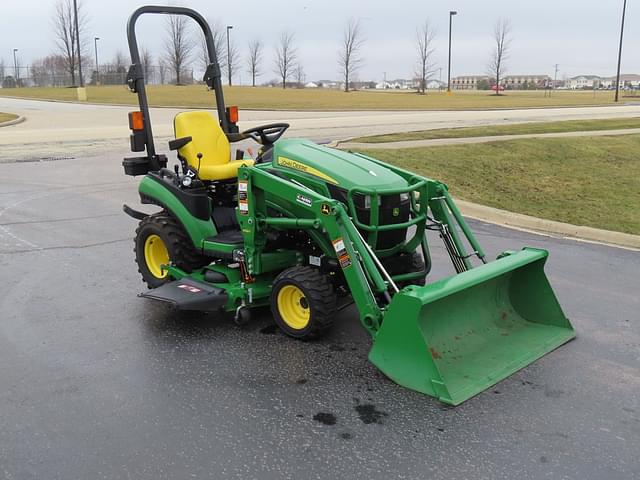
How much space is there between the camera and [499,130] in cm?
1905

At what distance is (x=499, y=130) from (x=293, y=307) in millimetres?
15932

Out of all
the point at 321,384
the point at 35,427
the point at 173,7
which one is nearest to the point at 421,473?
the point at 321,384

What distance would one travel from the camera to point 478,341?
13.9 feet

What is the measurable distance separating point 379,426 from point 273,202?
191 cm

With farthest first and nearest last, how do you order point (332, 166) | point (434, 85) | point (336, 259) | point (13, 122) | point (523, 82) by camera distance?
point (523, 82), point (434, 85), point (13, 122), point (332, 166), point (336, 259)

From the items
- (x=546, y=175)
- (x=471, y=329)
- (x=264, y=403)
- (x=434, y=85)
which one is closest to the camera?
(x=264, y=403)

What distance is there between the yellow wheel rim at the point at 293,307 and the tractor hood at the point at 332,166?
0.81 meters

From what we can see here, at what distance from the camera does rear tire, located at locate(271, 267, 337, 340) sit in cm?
428

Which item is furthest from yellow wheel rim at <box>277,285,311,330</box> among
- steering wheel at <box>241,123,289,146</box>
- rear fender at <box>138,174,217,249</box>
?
steering wheel at <box>241,123,289,146</box>

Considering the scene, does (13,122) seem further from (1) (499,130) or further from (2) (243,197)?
(2) (243,197)

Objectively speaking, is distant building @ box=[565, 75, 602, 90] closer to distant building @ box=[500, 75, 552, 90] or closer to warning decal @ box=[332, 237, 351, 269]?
distant building @ box=[500, 75, 552, 90]

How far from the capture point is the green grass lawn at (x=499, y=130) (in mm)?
17125

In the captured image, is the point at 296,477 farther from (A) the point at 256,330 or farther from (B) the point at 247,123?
(B) the point at 247,123

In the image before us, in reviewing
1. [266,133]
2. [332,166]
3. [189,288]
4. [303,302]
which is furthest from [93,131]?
[303,302]
